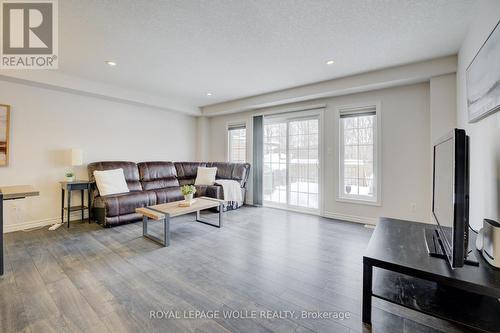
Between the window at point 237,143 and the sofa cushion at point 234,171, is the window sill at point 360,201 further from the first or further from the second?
the window at point 237,143

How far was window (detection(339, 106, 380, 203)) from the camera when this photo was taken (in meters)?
3.96

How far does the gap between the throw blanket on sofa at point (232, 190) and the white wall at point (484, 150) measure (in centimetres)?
382

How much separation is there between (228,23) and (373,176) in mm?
3351

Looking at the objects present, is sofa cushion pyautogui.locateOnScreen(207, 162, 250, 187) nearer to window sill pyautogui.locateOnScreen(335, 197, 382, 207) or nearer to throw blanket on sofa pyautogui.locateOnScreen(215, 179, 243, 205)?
throw blanket on sofa pyautogui.locateOnScreen(215, 179, 243, 205)

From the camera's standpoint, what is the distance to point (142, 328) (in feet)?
5.04

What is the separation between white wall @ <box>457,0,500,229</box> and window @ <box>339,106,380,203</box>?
1500mm

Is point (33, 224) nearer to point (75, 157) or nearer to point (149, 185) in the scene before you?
point (75, 157)

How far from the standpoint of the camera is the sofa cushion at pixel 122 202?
373cm

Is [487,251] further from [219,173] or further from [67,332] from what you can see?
[219,173]

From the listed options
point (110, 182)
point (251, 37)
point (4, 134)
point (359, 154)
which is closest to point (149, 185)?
point (110, 182)

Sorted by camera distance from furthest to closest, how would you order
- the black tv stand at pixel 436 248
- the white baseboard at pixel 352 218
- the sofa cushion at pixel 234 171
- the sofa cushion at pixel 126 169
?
the sofa cushion at pixel 234 171
the sofa cushion at pixel 126 169
the white baseboard at pixel 352 218
the black tv stand at pixel 436 248

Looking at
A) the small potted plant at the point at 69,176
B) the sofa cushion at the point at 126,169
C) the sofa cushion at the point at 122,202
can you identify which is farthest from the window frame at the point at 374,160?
the small potted plant at the point at 69,176

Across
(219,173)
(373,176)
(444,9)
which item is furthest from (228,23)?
(219,173)

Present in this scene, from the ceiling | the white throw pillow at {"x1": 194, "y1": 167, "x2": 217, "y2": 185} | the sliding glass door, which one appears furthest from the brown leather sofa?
the ceiling
